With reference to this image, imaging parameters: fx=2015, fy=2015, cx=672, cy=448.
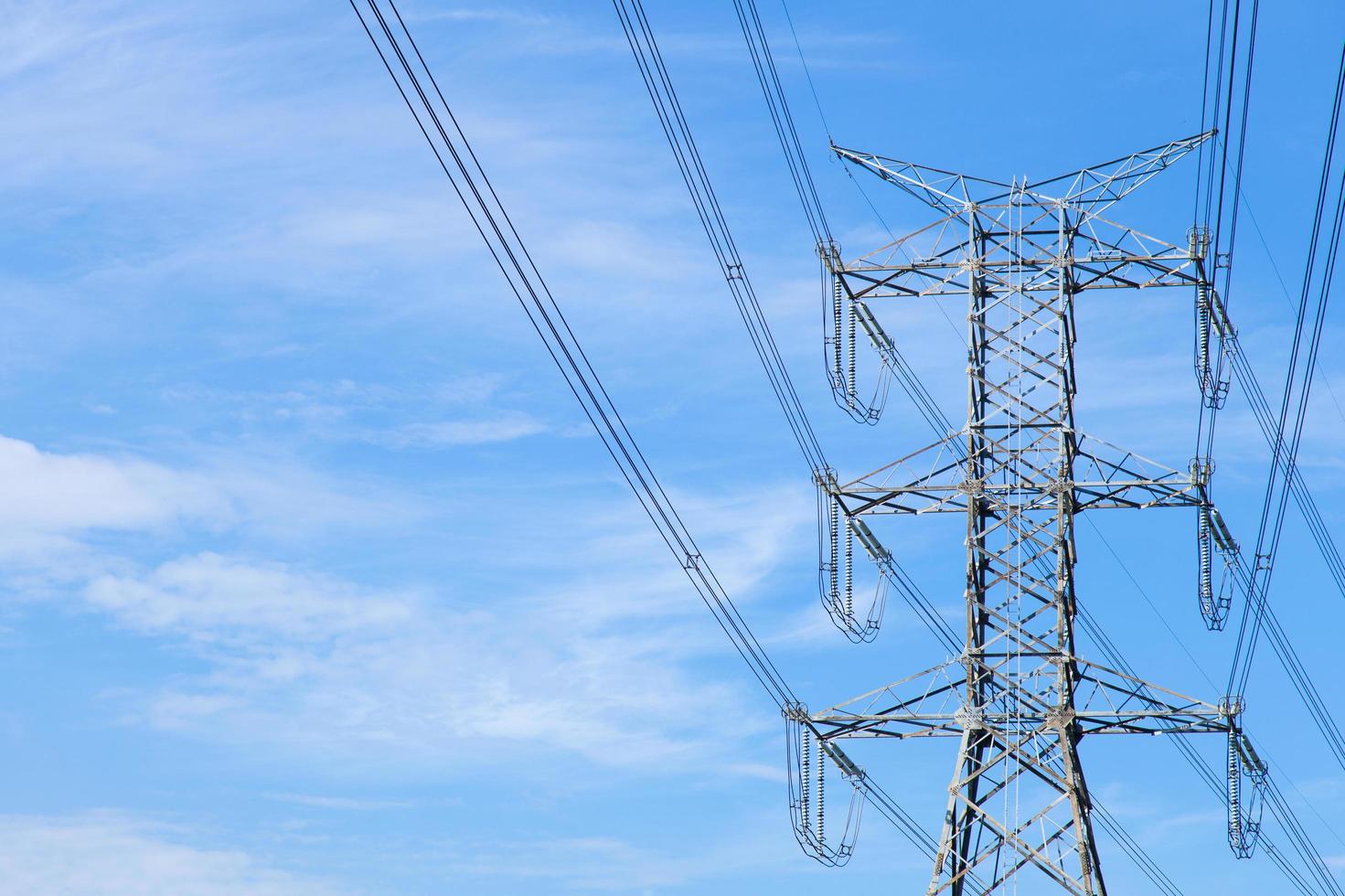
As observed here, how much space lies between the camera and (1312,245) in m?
34.5

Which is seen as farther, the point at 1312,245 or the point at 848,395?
the point at 848,395

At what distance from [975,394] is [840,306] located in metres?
4.25

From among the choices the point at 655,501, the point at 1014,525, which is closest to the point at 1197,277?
the point at 1014,525

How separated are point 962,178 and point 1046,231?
239 cm

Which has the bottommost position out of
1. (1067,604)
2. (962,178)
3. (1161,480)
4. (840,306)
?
(1067,604)

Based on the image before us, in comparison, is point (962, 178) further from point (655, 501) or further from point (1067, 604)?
point (655, 501)

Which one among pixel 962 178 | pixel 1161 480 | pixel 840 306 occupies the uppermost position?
pixel 962 178

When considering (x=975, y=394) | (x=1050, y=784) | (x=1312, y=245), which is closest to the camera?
(x=1312, y=245)

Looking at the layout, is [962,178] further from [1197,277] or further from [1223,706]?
[1223,706]

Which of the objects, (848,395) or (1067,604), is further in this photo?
(848,395)

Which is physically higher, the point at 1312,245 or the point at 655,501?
the point at 1312,245

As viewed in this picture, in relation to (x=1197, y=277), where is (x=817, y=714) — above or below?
below

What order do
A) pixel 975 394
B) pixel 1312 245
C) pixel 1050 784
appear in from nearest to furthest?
1. pixel 1312 245
2. pixel 1050 784
3. pixel 975 394

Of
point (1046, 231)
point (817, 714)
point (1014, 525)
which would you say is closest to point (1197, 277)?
point (1046, 231)
